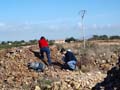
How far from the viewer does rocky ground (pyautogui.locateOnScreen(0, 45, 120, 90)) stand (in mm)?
20953

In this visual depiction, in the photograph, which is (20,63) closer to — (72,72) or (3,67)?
(3,67)

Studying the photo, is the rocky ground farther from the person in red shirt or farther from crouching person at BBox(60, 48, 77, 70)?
the person in red shirt

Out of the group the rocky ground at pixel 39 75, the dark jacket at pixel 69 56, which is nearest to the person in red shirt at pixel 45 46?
the rocky ground at pixel 39 75

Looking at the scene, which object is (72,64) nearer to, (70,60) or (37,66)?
(70,60)

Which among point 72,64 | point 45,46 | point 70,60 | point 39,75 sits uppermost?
point 45,46

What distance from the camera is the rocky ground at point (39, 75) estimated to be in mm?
20953

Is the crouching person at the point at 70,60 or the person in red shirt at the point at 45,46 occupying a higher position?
the person in red shirt at the point at 45,46

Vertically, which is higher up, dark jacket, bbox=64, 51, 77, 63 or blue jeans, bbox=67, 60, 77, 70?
dark jacket, bbox=64, 51, 77, 63

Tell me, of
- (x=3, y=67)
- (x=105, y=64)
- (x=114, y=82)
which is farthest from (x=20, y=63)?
(x=114, y=82)

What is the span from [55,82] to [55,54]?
5.85 meters

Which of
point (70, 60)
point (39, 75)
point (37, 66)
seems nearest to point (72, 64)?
point (70, 60)

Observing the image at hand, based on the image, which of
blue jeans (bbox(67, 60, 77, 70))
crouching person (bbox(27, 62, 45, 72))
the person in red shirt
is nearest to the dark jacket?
blue jeans (bbox(67, 60, 77, 70))

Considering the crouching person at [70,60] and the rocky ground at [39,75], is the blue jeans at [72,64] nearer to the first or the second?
the crouching person at [70,60]

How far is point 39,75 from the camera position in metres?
23.0
